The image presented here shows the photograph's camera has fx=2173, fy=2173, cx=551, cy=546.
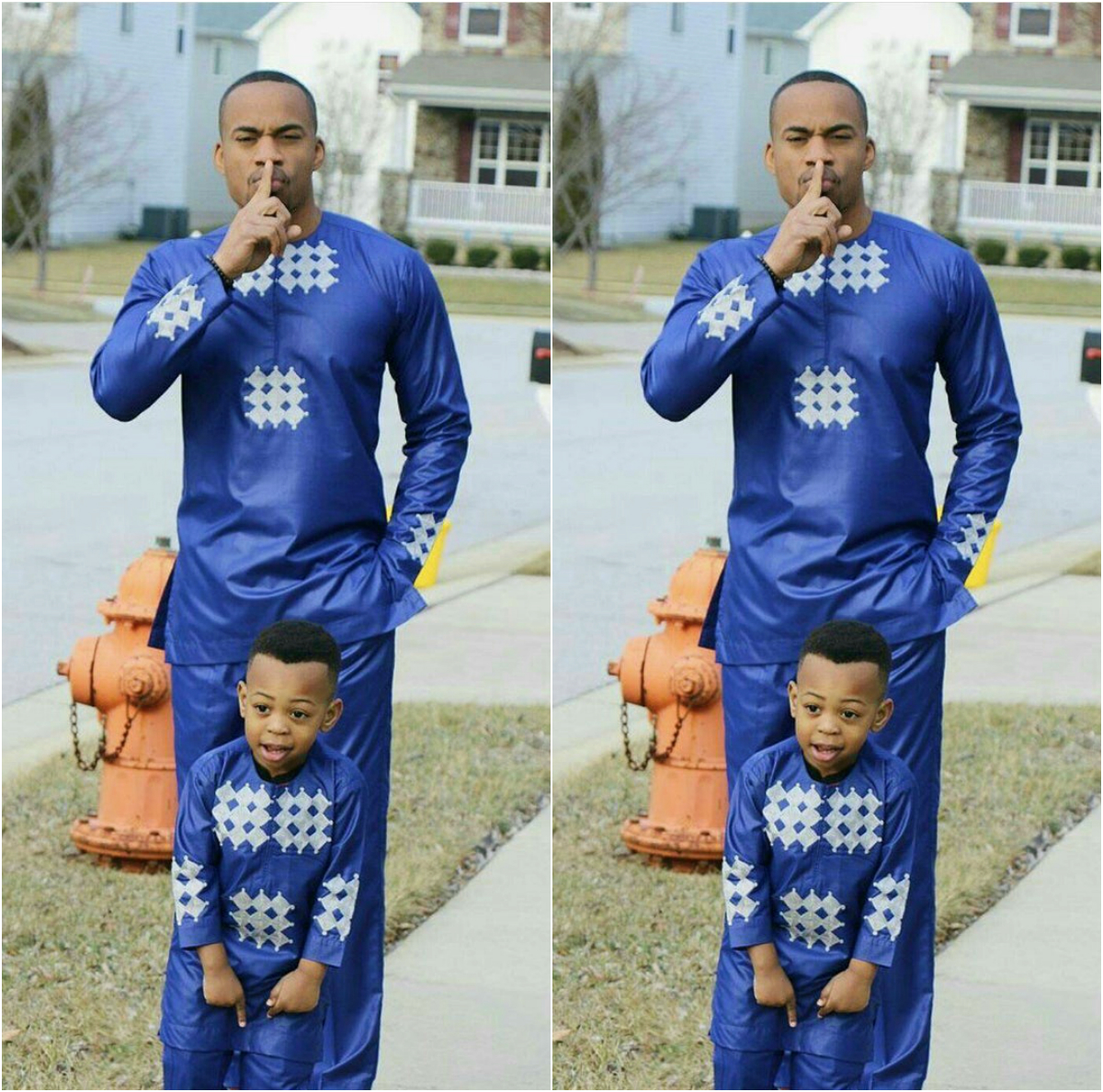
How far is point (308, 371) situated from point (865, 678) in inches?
41.6

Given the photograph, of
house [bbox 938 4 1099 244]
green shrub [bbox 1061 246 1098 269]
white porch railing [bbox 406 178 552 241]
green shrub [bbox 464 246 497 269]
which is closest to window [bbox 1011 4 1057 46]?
house [bbox 938 4 1099 244]

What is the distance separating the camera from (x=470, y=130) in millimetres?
28000

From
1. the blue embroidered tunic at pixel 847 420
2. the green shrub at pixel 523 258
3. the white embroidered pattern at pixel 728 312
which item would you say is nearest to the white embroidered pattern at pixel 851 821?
the blue embroidered tunic at pixel 847 420

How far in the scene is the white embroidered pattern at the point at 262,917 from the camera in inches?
141

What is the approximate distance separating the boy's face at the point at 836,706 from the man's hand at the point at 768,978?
1.15 ft

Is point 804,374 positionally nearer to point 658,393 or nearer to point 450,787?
point 658,393

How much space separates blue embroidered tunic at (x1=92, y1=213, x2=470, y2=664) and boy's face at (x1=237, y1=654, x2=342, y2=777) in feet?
0.87

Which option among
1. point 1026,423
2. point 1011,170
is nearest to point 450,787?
point 1026,423

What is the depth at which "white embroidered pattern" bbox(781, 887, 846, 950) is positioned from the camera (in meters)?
3.55

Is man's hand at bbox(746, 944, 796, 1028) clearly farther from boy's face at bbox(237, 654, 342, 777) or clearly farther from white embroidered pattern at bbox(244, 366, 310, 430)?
white embroidered pattern at bbox(244, 366, 310, 430)

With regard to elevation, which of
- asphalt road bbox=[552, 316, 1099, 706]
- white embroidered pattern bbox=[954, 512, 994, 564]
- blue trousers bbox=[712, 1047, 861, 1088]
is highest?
white embroidered pattern bbox=[954, 512, 994, 564]

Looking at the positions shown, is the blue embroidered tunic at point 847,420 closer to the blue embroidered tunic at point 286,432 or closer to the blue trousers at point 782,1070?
the blue embroidered tunic at point 286,432

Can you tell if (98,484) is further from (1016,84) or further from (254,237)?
(1016,84)

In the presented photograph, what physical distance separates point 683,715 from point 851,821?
2299 millimetres
